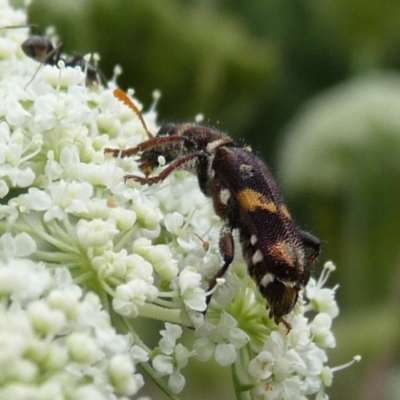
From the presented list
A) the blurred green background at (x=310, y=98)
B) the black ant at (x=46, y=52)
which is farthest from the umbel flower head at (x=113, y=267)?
the blurred green background at (x=310, y=98)

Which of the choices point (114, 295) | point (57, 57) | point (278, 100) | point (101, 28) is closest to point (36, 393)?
point (114, 295)

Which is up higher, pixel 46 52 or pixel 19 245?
pixel 46 52

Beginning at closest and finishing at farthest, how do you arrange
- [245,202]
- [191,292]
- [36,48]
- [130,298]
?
[130,298] < [191,292] < [245,202] < [36,48]

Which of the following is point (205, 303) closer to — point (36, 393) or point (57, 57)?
point (36, 393)

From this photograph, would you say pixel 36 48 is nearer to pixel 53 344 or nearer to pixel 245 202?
pixel 245 202

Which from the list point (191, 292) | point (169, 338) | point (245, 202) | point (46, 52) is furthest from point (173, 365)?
point (46, 52)

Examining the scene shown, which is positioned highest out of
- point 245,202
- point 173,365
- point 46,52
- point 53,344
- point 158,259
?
point 46,52

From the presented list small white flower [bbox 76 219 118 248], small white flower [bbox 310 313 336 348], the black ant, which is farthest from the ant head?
small white flower [bbox 310 313 336 348]
